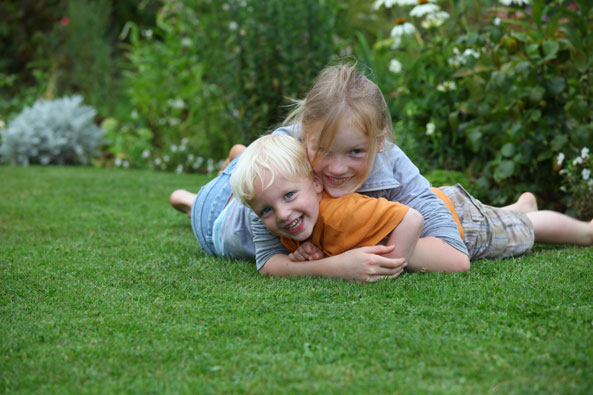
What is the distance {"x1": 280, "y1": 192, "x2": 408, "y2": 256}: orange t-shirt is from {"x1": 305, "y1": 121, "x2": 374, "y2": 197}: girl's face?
0.21 ft

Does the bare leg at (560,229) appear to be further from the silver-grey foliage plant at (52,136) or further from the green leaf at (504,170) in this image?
the silver-grey foliage plant at (52,136)

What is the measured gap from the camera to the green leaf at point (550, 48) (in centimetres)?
363

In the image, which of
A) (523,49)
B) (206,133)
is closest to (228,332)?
(523,49)

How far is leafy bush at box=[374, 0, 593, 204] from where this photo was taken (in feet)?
12.1

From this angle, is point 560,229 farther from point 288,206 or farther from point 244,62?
point 244,62

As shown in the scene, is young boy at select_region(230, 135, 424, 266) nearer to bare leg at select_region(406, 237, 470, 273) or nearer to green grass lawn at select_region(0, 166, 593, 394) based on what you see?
bare leg at select_region(406, 237, 470, 273)

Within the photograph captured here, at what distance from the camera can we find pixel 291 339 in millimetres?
1922

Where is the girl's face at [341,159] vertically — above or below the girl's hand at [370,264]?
above

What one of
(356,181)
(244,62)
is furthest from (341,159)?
(244,62)

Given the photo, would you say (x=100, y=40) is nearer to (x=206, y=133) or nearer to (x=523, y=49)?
(x=206, y=133)

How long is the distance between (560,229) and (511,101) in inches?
39.8

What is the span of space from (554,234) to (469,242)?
20.0 inches

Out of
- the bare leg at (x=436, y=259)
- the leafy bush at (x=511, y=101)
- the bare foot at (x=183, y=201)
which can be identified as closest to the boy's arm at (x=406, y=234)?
the bare leg at (x=436, y=259)

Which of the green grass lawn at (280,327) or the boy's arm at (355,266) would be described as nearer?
the green grass lawn at (280,327)
